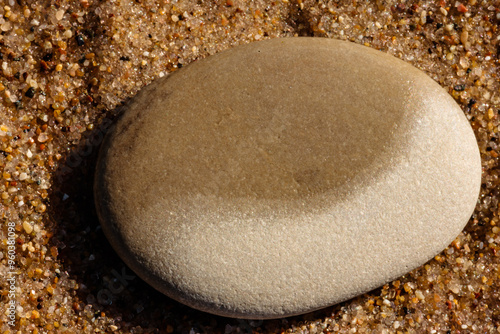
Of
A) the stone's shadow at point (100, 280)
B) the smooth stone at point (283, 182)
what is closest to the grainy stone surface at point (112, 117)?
the stone's shadow at point (100, 280)

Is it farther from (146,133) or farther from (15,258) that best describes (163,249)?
(15,258)

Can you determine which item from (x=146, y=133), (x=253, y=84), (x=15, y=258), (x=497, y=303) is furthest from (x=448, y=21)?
(x=15, y=258)

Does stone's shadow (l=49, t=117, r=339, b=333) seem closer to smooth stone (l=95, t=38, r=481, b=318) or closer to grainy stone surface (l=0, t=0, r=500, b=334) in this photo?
grainy stone surface (l=0, t=0, r=500, b=334)

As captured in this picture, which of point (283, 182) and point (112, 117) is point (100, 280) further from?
point (283, 182)

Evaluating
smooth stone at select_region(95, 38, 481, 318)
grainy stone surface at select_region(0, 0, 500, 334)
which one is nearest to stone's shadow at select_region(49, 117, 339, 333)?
grainy stone surface at select_region(0, 0, 500, 334)

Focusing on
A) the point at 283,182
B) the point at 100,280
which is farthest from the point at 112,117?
the point at 283,182

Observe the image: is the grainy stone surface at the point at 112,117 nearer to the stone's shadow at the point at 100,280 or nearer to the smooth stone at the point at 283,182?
the stone's shadow at the point at 100,280
